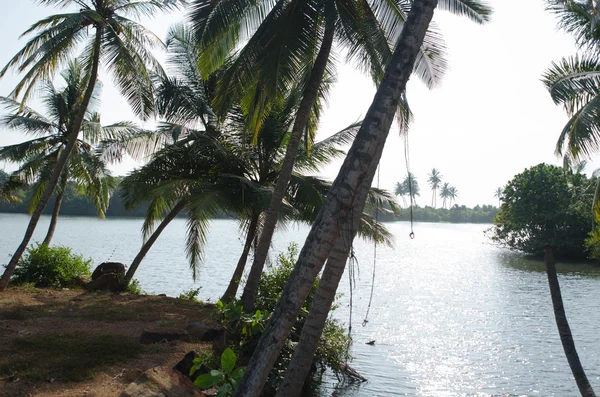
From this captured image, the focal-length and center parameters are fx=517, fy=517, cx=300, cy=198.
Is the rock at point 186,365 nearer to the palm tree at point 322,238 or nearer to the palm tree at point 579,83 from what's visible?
the palm tree at point 322,238

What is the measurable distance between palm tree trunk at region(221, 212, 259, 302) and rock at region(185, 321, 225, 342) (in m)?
2.96

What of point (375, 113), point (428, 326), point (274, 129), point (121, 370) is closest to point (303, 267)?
point (375, 113)

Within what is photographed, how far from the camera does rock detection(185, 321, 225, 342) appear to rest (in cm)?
905

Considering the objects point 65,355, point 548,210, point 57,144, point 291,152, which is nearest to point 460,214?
point 548,210

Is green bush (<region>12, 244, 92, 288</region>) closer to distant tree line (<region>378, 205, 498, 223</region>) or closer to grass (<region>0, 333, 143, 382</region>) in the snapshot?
grass (<region>0, 333, 143, 382</region>)

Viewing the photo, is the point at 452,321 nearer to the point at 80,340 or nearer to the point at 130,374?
the point at 80,340

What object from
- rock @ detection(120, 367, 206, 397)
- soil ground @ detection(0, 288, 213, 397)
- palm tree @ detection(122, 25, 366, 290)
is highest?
palm tree @ detection(122, 25, 366, 290)

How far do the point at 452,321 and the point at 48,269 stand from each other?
530 inches

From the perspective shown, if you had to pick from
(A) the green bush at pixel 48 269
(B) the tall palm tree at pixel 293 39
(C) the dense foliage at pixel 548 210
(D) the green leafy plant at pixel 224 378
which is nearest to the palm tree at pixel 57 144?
(A) the green bush at pixel 48 269

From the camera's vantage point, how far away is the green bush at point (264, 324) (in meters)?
8.76

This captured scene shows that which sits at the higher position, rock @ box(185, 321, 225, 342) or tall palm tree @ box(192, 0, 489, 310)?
tall palm tree @ box(192, 0, 489, 310)

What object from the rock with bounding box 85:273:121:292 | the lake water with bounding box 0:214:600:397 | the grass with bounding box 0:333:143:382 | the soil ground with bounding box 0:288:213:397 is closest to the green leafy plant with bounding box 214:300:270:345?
the soil ground with bounding box 0:288:213:397

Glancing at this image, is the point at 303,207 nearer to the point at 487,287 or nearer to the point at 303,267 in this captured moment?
the point at 303,267

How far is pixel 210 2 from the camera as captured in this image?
30.9 feet
